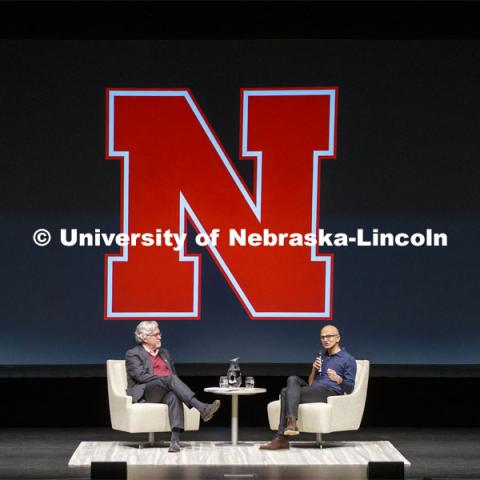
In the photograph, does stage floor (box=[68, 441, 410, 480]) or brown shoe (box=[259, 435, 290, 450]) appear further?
brown shoe (box=[259, 435, 290, 450])

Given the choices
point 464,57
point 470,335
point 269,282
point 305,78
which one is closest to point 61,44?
point 305,78

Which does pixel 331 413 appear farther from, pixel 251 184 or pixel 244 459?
pixel 251 184

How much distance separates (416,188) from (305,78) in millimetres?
1404

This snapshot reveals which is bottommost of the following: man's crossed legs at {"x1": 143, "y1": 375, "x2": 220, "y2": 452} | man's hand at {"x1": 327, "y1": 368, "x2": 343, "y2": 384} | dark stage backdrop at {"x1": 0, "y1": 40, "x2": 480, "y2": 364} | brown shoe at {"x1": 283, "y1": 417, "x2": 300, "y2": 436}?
brown shoe at {"x1": 283, "y1": 417, "x2": 300, "y2": 436}

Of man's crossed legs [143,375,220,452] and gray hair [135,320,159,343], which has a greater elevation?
gray hair [135,320,159,343]

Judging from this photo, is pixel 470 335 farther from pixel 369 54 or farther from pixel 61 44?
pixel 61 44

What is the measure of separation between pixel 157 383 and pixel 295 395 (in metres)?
1.05

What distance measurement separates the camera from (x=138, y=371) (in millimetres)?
8828

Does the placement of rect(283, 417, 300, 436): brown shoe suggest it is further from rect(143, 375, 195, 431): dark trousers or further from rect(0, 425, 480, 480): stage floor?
rect(0, 425, 480, 480): stage floor

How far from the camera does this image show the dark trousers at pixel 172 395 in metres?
8.62

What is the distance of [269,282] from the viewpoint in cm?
1031

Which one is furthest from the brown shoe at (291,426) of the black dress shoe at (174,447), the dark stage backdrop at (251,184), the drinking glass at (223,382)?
the dark stage backdrop at (251,184)

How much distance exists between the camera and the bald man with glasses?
340 inches

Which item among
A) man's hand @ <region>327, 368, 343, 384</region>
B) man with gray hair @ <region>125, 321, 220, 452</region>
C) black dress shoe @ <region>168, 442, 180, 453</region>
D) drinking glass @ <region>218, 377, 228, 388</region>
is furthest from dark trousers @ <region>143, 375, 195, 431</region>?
man's hand @ <region>327, 368, 343, 384</region>
